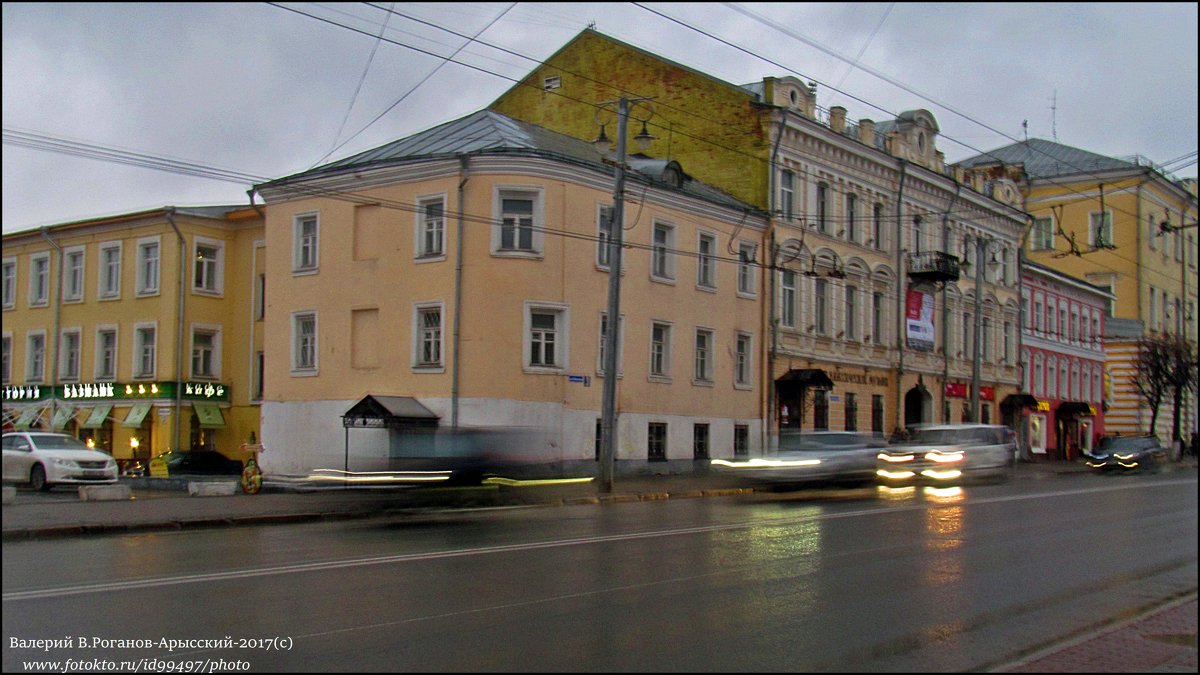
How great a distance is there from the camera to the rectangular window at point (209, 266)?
1625 inches

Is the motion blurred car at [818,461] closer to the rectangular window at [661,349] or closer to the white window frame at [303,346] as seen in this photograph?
the rectangular window at [661,349]

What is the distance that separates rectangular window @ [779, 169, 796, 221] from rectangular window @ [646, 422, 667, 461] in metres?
9.41

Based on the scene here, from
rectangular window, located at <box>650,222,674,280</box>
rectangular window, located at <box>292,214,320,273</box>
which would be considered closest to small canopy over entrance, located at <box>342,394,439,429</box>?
rectangular window, located at <box>292,214,320,273</box>

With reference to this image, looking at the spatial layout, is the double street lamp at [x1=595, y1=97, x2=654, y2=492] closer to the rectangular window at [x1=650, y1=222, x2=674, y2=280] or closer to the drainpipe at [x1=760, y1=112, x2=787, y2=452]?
the rectangular window at [x1=650, y1=222, x2=674, y2=280]

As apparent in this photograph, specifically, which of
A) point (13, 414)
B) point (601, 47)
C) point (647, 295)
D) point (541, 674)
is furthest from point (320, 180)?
point (541, 674)

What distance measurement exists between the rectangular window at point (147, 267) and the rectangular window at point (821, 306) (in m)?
23.6

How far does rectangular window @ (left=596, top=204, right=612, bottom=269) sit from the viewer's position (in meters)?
32.3

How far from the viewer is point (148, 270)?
41594 millimetres

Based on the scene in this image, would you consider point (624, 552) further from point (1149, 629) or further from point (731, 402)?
point (731, 402)

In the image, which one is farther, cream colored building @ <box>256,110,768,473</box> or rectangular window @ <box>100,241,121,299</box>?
rectangular window @ <box>100,241,121,299</box>

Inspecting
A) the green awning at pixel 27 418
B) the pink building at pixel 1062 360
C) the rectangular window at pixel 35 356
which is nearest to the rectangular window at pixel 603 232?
the green awning at pixel 27 418

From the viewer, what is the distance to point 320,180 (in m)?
33.6

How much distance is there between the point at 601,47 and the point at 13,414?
87.0ft

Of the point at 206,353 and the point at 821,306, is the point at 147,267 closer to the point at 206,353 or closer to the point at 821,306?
the point at 206,353
